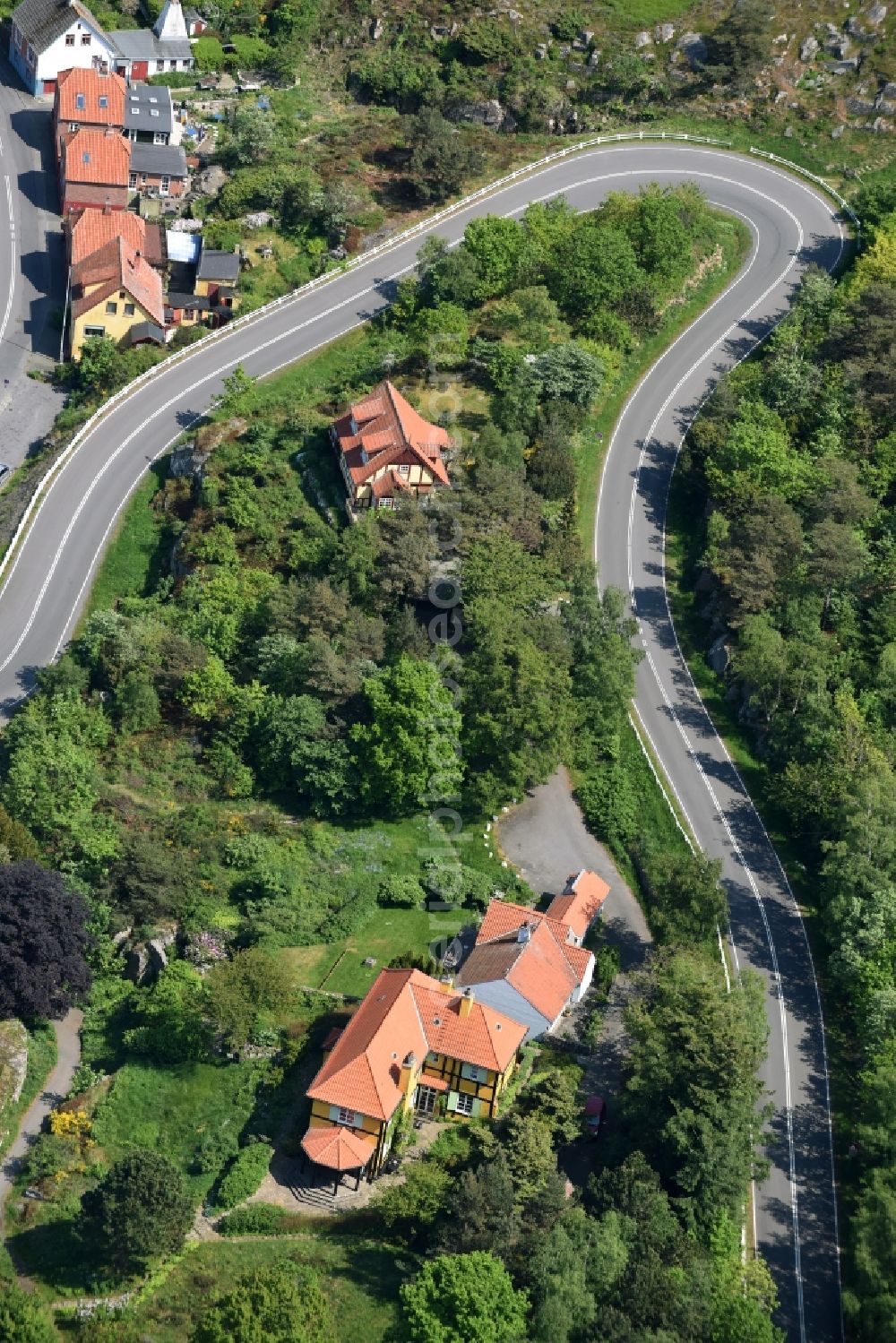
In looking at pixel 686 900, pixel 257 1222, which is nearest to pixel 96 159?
pixel 686 900

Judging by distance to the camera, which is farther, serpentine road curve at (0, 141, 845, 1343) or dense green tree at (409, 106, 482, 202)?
dense green tree at (409, 106, 482, 202)

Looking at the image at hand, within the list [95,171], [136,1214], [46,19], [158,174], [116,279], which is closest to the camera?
[136,1214]

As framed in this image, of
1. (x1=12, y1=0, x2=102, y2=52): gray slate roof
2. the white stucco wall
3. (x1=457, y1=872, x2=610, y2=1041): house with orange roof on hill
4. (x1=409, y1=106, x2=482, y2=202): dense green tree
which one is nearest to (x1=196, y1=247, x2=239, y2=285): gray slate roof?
(x1=409, y1=106, x2=482, y2=202): dense green tree

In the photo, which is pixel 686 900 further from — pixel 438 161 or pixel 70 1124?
pixel 438 161

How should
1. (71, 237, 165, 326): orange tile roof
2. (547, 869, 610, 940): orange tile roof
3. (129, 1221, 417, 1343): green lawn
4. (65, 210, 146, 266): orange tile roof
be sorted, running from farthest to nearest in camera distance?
(65, 210, 146, 266): orange tile roof
(71, 237, 165, 326): orange tile roof
(547, 869, 610, 940): orange tile roof
(129, 1221, 417, 1343): green lawn

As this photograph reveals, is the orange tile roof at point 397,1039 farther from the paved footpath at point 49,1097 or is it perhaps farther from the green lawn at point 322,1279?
the paved footpath at point 49,1097

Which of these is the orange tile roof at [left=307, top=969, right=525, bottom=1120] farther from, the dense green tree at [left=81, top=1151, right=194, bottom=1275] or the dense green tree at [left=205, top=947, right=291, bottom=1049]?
the dense green tree at [left=81, top=1151, right=194, bottom=1275]

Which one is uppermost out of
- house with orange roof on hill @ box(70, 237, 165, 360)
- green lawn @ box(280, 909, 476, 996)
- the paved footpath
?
house with orange roof on hill @ box(70, 237, 165, 360)

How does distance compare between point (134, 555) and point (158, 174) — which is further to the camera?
point (158, 174)
